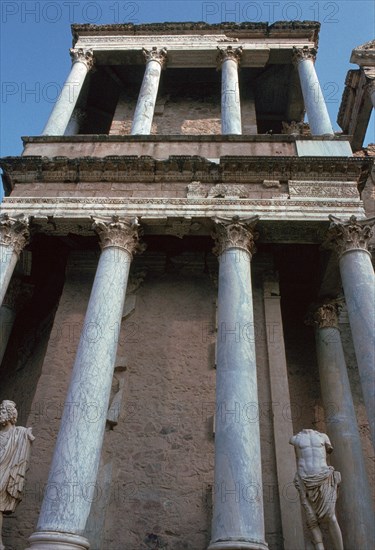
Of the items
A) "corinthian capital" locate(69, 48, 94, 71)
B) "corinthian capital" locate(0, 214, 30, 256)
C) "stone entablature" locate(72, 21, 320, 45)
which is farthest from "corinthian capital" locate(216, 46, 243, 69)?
"corinthian capital" locate(0, 214, 30, 256)

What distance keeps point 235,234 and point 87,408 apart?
13.1 feet

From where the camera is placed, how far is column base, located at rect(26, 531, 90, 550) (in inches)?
216

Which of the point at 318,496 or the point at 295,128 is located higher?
the point at 295,128

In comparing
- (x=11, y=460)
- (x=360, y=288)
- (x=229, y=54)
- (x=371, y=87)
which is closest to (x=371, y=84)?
(x=371, y=87)

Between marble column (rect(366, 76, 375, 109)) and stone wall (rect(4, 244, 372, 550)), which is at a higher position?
marble column (rect(366, 76, 375, 109))

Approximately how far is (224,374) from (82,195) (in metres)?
4.75

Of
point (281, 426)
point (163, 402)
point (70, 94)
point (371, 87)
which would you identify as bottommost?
point (281, 426)

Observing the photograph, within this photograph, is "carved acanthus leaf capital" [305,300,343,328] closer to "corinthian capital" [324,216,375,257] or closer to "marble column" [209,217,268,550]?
"corinthian capital" [324,216,375,257]

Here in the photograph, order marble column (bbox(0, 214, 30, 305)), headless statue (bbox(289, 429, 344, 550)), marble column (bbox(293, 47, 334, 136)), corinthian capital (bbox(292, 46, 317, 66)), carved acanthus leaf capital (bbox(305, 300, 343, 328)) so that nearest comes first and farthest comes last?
headless statue (bbox(289, 429, 344, 550)), marble column (bbox(0, 214, 30, 305)), carved acanthus leaf capital (bbox(305, 300, 343, 328)), marble column (bbox(293, 47, 334, 136)), corinthian capital (bbox(292, 46, 317, 66))

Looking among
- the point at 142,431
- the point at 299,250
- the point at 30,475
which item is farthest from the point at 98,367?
the point at 299,250

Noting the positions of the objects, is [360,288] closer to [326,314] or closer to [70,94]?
[326,314]

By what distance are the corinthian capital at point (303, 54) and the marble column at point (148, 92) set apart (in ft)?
12.2

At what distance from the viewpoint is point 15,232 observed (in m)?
8.76

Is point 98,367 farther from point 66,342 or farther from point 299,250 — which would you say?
point 299,250
